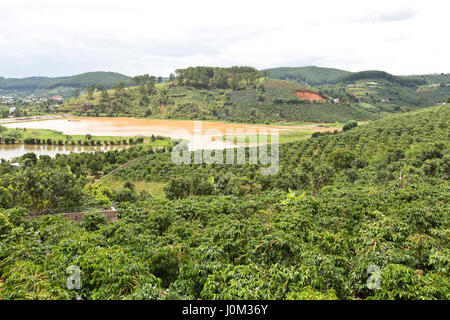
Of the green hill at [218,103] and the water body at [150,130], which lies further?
the green hill at [218,103]

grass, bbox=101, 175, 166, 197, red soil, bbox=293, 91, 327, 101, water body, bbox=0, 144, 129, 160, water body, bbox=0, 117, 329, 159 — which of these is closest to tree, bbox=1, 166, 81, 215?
grass, bbox=101, 175, 166, 197

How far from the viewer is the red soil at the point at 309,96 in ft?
411

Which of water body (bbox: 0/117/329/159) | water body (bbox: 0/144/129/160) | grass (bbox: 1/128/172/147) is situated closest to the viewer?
water body (bbox: 0/144/129/160)

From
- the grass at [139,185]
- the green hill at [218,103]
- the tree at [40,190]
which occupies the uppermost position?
the green hill at [218,103]

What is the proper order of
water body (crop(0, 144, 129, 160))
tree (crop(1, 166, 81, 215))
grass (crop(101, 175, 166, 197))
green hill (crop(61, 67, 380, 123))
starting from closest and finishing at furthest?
1. tree (crop(1, 166, 81, 215))
2. grass (crop(101, 175, 166, 197))
3. water body (crop(0, 144, 129, 160))
4. green hill (crop(61, 67, 380, 123))

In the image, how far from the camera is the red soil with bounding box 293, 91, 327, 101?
125 m

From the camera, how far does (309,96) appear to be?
127812 mm

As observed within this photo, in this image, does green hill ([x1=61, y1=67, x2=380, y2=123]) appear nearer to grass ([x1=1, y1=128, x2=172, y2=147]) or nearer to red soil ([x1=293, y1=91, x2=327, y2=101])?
red soil ([x1=293, y1=91, x2=327, y2=101])

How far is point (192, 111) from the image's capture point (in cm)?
11369

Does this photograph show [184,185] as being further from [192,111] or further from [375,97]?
[375,97]

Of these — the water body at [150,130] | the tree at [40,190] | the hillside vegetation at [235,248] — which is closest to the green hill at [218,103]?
the water body at [150,130]

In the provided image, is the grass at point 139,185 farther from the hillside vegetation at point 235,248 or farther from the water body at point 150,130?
the water body at point 150,130

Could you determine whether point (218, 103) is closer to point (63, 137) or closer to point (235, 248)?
point (63, 137)

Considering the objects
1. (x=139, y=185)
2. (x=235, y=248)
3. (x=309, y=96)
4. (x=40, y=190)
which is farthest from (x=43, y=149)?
(x=309, y=96)
